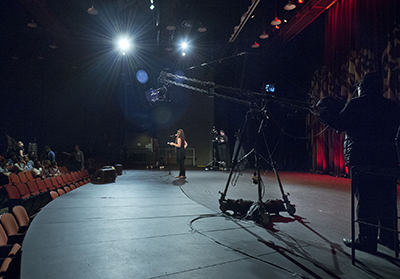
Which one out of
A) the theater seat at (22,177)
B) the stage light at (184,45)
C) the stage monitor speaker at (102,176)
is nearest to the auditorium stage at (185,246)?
the stage monitor speaker at (102,176)

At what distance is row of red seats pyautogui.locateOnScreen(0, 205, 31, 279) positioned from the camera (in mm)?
1911

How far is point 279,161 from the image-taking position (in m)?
13.1

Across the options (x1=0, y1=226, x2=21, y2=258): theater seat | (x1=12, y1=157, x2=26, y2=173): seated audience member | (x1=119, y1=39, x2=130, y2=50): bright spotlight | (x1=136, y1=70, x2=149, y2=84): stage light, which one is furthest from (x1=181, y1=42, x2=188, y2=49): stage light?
(x1=0, y1=226, x2=21, y2=258): theater seat

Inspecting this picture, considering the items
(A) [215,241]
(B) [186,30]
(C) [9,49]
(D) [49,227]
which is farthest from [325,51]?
(C) [9,49]

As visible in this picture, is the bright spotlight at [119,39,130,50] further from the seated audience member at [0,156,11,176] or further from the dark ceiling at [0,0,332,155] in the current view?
the seated audience member at [0,156,11,176]

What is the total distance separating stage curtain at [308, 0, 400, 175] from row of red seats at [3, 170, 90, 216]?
270 inches

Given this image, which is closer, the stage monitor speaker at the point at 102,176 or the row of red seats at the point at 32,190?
the row of red seats at the point at 32,190

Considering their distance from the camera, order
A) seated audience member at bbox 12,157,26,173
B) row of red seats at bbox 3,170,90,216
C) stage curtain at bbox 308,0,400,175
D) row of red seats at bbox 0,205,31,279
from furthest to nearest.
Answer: stage curtain at bbox 308,0,400,175, seated audience member at bbox 12,157,26,173, row of red seats at bbox 3,170,90,216, row of red seats at bbox 0,205,31,279

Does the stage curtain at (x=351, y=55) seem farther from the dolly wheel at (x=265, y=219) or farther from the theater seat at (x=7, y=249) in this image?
the theater seat at (x=7, y=249)

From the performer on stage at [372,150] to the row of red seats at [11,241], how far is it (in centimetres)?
287

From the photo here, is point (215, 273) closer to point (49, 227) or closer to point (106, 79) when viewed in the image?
point (49, 227)

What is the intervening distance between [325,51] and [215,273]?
35.0 ft

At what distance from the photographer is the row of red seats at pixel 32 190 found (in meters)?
4.26

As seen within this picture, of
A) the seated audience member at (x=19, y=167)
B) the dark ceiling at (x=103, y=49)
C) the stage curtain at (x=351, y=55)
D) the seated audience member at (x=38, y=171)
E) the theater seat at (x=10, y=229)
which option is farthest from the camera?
the dark ceiling at (x=103, y=49)
